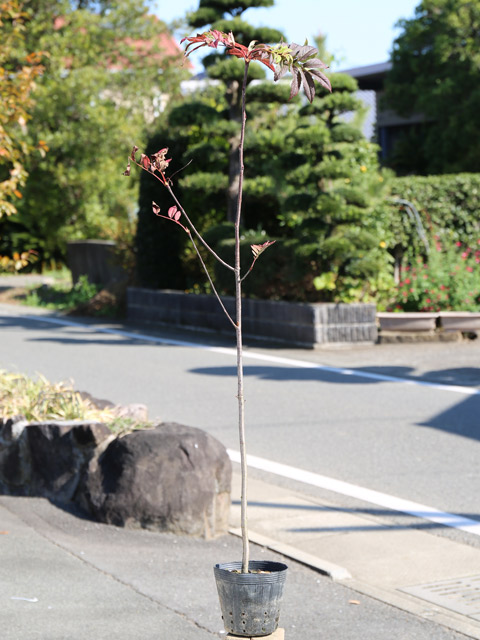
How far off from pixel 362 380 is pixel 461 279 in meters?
4.66

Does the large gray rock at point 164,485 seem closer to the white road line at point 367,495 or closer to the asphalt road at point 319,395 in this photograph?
the white road line at point 367,495

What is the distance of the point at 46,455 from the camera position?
655 centimetres

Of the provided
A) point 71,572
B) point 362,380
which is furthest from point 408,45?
point 71,572

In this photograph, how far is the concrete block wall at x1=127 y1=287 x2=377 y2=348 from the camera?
48.9 feet

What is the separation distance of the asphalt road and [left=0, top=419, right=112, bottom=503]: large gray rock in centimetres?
204

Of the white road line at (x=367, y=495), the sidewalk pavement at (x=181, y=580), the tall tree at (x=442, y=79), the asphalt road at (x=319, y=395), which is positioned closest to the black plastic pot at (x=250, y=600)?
the sidewalk pavement at (x=181, y=580)

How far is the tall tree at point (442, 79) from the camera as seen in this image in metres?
27.6

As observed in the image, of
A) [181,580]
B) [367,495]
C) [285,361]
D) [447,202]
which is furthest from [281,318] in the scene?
[181,580]

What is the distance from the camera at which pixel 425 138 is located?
30.6 m

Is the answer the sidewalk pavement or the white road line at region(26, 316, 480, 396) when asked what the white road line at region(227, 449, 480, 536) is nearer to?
the sidewalk pavement

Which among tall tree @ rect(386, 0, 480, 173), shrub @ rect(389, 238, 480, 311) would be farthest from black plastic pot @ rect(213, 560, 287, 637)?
tall tree @ rect(386, 0, 480, 173)

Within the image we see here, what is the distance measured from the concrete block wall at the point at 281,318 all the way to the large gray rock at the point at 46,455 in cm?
848

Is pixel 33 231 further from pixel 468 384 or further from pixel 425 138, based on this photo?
pixel 468 384

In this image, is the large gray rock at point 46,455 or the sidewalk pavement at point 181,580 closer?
the sidewalk pavement at point 181,580
